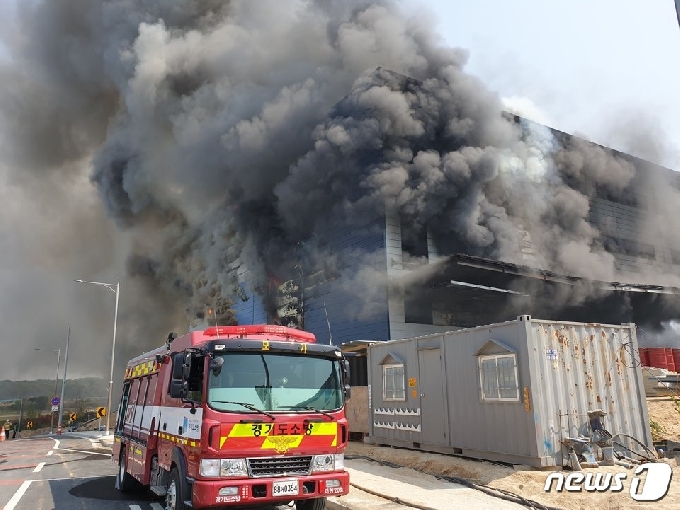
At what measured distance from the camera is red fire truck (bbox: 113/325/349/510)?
5.32 m

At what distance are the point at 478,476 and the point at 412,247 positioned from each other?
16.6 meters

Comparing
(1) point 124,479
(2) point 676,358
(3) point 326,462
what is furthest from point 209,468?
(2) point 676,358

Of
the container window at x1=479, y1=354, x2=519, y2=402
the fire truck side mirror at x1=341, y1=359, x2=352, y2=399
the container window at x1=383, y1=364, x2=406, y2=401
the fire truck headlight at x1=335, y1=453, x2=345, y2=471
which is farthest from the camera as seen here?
the container window at x1=383, y1=364, x2=406, y2=401

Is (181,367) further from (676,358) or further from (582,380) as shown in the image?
(676,358)

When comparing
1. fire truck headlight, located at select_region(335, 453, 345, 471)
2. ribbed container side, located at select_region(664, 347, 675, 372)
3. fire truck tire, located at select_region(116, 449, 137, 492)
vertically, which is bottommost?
fire truck tire, located at select_region(116, 449, 137, 492)

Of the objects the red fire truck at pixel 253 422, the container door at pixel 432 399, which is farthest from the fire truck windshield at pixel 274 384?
the container door at pixel 432 399

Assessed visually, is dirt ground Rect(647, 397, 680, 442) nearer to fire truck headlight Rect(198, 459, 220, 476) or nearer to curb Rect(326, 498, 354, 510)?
curb Rect(326, 498, 354, 510)

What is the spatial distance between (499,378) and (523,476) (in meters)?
1.77

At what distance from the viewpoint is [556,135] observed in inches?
1368

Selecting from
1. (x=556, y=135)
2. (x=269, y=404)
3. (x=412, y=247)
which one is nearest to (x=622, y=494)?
(x=269, y=404)

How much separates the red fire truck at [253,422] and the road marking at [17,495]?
2951 mm

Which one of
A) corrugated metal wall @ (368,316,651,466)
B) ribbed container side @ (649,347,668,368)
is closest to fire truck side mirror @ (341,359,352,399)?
corrugated metal wall @ (368,316,651,466)

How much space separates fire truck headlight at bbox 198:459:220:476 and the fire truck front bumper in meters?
0.08

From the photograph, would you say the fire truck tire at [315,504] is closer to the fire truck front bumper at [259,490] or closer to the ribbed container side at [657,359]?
the fire truck front bumper at [259,490]
